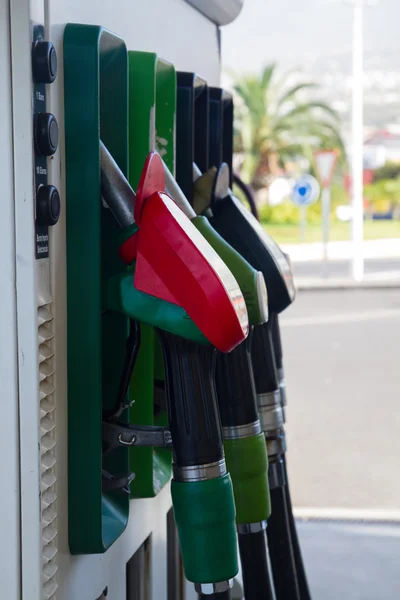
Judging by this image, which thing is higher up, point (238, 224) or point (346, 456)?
point (238, 224)

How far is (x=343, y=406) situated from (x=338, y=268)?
1223cm

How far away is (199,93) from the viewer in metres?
1.59

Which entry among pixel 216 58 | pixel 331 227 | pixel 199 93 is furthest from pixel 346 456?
pixel 331 227

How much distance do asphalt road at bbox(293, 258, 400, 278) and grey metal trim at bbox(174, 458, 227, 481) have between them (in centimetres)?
1474

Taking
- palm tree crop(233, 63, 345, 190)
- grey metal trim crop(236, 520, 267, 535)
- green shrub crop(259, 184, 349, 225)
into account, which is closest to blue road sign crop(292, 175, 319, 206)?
palm tree crop(233, 63, 345, 190)

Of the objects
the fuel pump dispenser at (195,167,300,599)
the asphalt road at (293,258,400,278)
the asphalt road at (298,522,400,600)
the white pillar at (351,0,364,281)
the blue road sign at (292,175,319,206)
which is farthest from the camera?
the asphalt road at (293,258,400,278)

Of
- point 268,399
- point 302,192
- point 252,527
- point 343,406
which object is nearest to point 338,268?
point 302,192

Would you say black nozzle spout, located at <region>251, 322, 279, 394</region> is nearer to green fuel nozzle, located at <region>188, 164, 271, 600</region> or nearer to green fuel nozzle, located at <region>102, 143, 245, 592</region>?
green fuel nozzle, located at <region>188, 164, 271, 600</region>

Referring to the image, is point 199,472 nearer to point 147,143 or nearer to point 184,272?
point 184,272

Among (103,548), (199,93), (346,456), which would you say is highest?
(199,93)

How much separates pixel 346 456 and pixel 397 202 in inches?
1407

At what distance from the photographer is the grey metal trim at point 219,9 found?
5.90 ft

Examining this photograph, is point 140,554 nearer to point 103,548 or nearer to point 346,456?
point 103,548

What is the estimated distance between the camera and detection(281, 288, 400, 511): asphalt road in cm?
468
